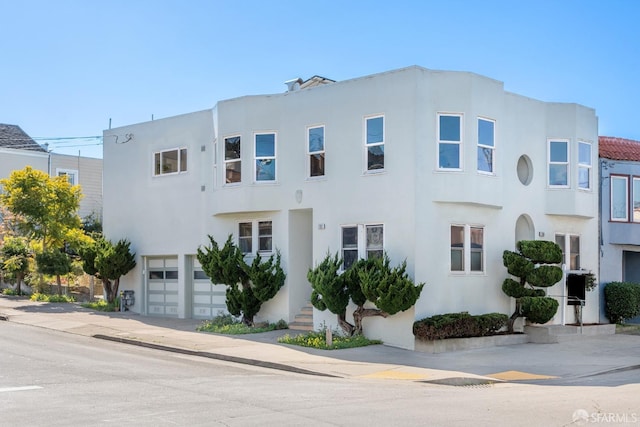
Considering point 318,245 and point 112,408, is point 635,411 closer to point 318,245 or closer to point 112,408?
point 112,408

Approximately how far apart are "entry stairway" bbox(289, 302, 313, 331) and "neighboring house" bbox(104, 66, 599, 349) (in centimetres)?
22

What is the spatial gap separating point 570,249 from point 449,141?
22.1 feet

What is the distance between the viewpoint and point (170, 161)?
92.2ft

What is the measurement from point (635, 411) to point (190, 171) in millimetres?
18812

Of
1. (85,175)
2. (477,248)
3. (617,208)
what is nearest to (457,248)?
(477,248)

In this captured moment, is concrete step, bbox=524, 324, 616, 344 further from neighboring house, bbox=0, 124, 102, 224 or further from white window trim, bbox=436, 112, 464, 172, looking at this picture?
neighboring house, bbox=0, 124, 102, 224

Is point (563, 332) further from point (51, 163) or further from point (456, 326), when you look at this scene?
point (51, 163)

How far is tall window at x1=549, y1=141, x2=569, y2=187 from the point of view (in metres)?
24.5

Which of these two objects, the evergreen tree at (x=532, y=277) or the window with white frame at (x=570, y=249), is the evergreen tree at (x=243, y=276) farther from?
the window with white frame at (x=570, y=249)

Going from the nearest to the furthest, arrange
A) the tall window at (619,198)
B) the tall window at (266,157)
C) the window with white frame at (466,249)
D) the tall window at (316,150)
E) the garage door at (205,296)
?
1. the window with white frame at (466,249)
2. the tall window at (316,150)
3. the tall window at (266,157)
4. the garage door at (205,296)
5. the tall window at (619,198)

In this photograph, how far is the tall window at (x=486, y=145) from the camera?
21.8 m

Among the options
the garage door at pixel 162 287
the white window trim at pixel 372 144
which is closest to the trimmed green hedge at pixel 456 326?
the white window trim at pixel 372 144

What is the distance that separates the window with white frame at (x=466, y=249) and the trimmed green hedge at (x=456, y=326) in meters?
1.43

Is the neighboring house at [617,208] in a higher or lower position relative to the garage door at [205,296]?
higher
